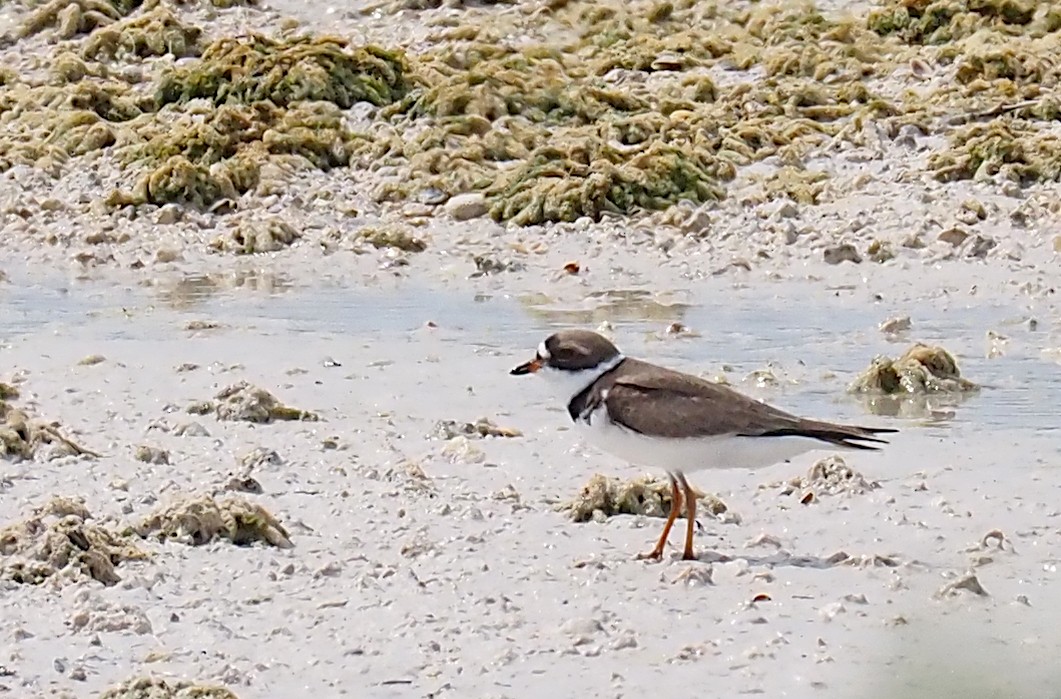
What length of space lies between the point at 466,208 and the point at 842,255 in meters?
2.45

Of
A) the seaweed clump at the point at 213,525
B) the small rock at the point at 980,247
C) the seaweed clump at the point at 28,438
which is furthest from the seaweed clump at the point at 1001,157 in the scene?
the seaweed clump at the point at 213,525

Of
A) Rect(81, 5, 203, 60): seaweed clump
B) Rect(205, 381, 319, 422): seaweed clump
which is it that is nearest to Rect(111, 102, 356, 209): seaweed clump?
Rect(81, 5, 203, 60): seaweed clump

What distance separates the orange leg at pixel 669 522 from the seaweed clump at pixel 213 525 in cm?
107

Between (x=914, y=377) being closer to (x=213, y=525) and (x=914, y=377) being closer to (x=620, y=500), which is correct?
(x=620, y=500)

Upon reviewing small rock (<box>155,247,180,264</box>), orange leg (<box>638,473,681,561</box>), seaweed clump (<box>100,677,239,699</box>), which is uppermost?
seaweed clump (<box>100,677,239,699</box>)

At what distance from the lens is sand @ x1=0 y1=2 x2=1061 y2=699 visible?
5.46 m

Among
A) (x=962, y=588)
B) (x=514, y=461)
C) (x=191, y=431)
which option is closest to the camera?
(x=962, y=588)

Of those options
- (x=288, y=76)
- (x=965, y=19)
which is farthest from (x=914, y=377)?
(x=965, y=19)

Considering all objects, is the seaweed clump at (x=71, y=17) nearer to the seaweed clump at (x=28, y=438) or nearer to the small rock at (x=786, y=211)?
the small rock at (x=786, y=211)

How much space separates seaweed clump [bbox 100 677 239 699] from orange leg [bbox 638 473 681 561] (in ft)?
5.91

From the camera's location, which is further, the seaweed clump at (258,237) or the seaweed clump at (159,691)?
the seaweed clump at (258,237)

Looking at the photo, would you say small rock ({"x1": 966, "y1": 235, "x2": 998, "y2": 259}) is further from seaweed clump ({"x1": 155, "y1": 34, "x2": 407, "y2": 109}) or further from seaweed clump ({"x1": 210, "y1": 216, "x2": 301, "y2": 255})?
seaweed clump ({"x1": 155, "y1": 34, "x2": 407, "y2": 109})

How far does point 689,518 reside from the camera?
6.50m

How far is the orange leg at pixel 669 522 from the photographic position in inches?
253
